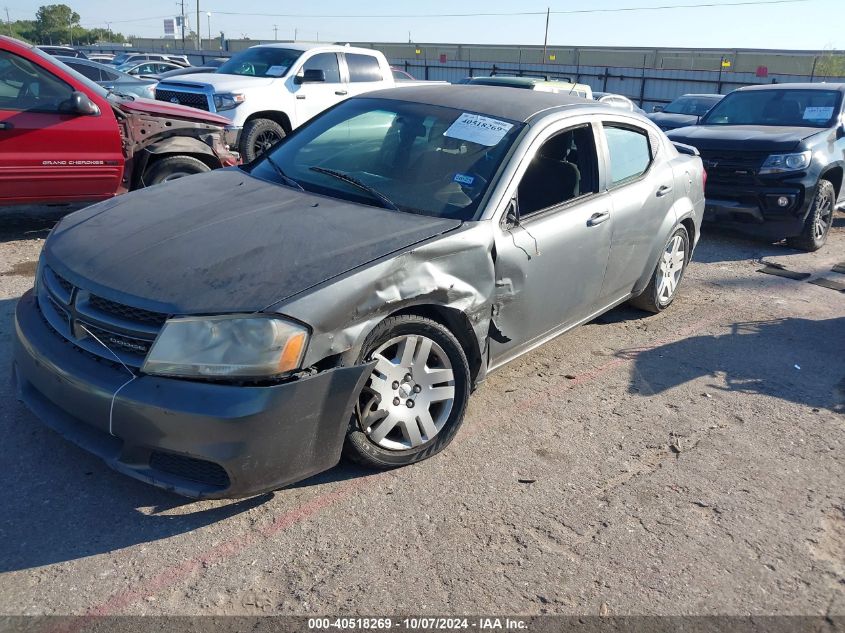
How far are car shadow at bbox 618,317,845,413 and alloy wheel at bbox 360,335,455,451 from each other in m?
1.58

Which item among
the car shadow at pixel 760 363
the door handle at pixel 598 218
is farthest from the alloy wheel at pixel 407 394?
the car shadow at pixel 760 363

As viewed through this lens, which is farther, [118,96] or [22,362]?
[118,96]

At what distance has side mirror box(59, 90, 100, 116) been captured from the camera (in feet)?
20.8

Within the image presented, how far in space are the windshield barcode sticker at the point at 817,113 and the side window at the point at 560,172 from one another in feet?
19.2

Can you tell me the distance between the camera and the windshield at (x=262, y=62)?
11.6m

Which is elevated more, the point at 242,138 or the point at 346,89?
the point at 346,89

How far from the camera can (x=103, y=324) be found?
3020mm

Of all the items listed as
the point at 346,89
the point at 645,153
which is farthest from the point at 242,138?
the point at 645,153

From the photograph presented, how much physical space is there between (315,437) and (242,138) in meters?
8.50

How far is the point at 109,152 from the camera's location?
6.66 m

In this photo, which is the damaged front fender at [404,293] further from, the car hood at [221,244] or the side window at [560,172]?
the side window at [560,172]

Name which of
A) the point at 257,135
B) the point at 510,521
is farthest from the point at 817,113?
the point at 510,521

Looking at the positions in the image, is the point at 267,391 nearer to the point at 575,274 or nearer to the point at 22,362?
the point at 22,362

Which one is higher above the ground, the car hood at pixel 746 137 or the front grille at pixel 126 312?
the car hood at pixel 746 137
